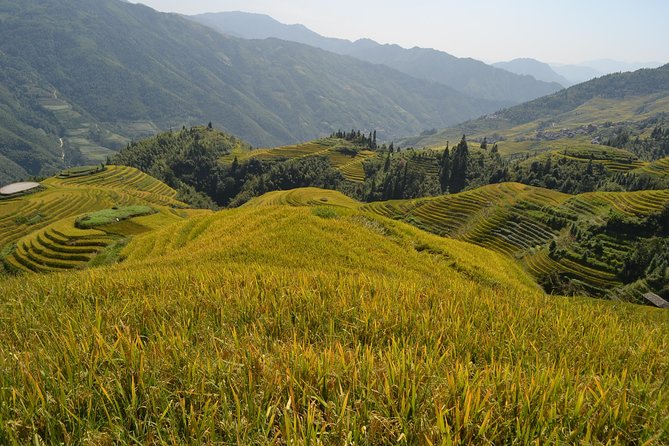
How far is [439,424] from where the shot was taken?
6.84 ft

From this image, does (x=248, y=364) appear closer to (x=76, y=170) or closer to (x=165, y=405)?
(x=165, y=405)

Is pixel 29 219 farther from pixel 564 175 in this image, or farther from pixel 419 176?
pixel 564 175

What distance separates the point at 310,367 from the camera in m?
2.74

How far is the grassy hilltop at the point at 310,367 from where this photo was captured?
2255 mm

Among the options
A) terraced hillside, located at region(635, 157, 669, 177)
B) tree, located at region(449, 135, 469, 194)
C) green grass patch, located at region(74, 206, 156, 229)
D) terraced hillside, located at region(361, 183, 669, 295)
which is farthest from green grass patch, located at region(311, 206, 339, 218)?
terraced hillside, located at region(635, 157, 669, 177)

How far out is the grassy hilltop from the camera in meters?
2.26

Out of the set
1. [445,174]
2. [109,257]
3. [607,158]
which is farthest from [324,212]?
[607,158]

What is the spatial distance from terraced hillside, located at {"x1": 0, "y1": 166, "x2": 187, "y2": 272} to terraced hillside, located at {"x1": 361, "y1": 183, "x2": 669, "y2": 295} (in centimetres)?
6399

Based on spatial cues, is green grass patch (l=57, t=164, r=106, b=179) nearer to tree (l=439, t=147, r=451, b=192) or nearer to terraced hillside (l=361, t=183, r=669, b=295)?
terraced hillside (l=361, t=183, r=669, b=295)

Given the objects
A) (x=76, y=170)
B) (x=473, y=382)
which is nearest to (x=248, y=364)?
(x=473, y=382)

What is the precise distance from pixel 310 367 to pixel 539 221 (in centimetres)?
10209

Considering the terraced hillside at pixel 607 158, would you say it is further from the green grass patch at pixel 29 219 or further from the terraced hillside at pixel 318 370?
the green grass patch at pixel 29 219

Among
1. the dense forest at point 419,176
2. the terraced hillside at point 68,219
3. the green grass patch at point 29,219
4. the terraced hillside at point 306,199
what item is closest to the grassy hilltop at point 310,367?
the terraced hillside at point 68,219

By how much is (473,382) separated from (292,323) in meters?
2.18
